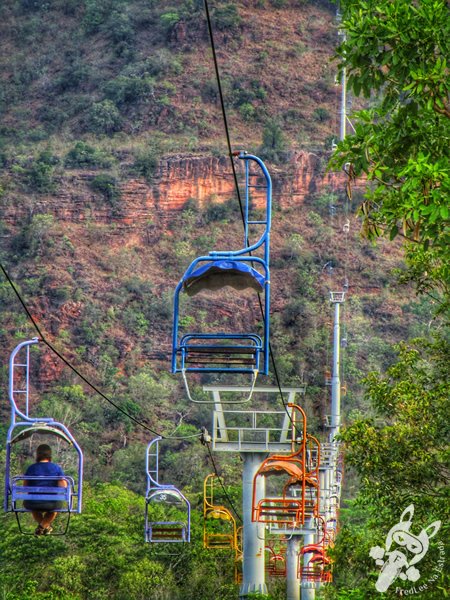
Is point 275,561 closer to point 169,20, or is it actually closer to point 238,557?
point 238,557

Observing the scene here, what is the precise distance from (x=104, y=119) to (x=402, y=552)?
70497 mm

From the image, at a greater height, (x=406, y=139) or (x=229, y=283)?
(x=406, y=139)

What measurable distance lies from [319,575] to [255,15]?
7008cm

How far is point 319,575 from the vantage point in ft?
85.9

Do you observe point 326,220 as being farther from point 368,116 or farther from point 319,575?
point 368,116

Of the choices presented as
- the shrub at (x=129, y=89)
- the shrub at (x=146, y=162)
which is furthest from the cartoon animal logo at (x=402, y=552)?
the shrub at (x=129, y=89)

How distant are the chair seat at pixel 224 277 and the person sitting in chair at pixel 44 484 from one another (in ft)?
9.12

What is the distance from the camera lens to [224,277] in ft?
43.4

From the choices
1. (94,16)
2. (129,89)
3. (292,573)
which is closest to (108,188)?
(129,89)

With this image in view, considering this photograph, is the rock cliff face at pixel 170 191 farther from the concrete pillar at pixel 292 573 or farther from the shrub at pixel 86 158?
the concrete pillar at pixel 292 573

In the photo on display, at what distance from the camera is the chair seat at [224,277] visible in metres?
12.8

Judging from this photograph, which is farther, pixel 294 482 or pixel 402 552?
pixel 294 482

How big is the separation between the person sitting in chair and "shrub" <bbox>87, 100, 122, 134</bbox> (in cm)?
6939

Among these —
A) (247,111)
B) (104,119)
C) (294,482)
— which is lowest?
(294,482)
